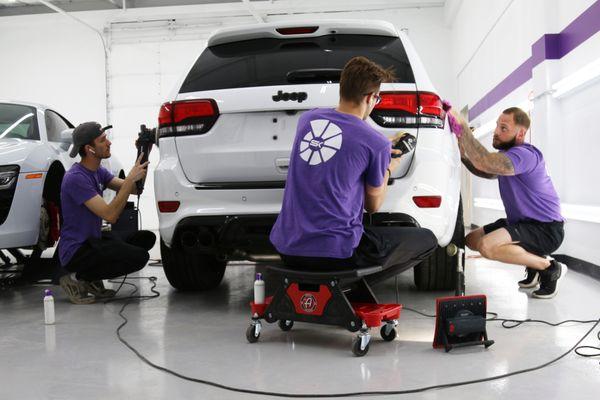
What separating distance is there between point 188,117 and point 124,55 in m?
13.0

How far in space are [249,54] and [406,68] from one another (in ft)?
2.98

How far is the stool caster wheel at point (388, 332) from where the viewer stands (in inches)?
114

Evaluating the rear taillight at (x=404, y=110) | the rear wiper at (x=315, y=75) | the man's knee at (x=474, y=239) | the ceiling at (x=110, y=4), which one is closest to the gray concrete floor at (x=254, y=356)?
the man's knee at (x=474, y=239)

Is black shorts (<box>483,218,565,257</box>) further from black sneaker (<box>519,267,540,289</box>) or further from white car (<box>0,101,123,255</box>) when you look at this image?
white car (<box>0,101,123,255</box>)

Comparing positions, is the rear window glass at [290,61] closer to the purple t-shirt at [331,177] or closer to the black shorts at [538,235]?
the purple t-shirt at [331,177]

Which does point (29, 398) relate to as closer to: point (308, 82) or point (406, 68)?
point (308, 82)

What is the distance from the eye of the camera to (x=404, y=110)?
3178 millimetres

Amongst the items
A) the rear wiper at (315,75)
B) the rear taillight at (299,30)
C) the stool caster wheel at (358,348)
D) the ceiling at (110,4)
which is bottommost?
the stool caster wheel at (358,348)

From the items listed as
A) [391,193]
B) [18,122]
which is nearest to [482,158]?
[391,193]

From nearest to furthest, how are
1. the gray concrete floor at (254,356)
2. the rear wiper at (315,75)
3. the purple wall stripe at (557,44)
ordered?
the gray concrete floor at (254,356) → the rear wiper at (315,75) → the purple wall stripe at (557,44)

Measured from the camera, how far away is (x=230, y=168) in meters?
3.30

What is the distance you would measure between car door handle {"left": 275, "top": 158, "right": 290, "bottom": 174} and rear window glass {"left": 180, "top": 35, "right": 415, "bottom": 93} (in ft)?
1.39

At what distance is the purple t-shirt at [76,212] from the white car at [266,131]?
1017 mm

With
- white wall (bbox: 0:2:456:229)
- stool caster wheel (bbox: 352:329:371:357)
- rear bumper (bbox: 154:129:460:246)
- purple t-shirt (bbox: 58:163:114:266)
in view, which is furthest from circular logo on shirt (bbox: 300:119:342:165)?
white wall (bbox: 0:2:456:229)
